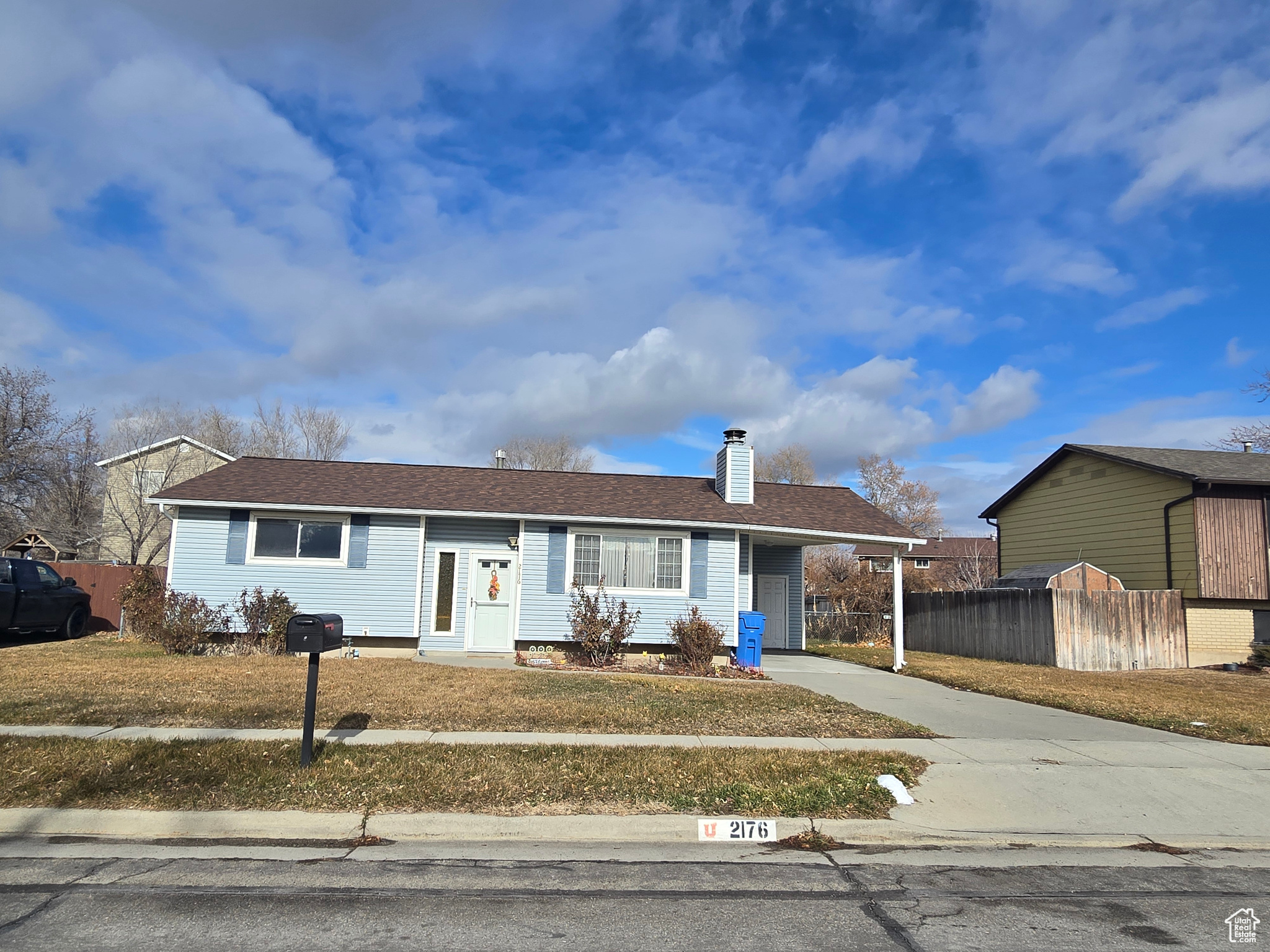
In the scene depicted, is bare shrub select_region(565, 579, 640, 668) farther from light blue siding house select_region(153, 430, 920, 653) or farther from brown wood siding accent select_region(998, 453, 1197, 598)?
brown wood siding accent select_region(998, 453, 1197, 598)

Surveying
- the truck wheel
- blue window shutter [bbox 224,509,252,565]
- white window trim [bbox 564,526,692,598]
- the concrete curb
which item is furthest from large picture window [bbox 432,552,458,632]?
the concrete curb

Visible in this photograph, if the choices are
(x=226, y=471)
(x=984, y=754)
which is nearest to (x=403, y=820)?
(x=984, y=754)

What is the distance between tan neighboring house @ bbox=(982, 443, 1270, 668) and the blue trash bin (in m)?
10.8

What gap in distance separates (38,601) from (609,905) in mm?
16560

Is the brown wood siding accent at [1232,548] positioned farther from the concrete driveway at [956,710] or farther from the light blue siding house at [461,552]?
the concrete driveway at [956,710]

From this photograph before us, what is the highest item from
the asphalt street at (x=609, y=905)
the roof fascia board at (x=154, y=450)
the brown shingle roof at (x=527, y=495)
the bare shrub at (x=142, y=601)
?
the roof fascia board at (x=154, y=450)

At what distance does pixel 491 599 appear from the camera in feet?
55.2

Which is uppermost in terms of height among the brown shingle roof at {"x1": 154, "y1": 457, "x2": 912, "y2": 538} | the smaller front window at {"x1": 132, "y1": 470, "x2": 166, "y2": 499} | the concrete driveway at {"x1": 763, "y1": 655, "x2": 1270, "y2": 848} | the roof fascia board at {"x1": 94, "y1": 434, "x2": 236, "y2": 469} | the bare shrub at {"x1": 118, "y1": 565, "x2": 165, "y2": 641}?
the roof fascia board at {"x1": 94, "y1": 434, "x2": 236, "y2": 469}

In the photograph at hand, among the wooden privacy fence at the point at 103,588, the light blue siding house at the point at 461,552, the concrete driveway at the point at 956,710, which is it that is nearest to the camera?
the concrete driveway at the point at 956,710

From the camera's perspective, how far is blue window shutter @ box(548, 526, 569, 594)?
16562 mm

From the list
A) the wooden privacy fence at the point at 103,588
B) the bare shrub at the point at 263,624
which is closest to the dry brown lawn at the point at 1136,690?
the bare shrub at the point at 263,624

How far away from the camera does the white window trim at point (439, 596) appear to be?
659 inches

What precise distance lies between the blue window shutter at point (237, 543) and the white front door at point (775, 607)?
468 inches

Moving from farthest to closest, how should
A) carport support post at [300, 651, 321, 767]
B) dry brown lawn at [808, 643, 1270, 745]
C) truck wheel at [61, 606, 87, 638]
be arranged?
1. truck wheel at [61, 606, 87, 638]
2. dry brown lawn at [808, 643, 1270, 745]
3. carport support post at [300, 651, 321, 767]
